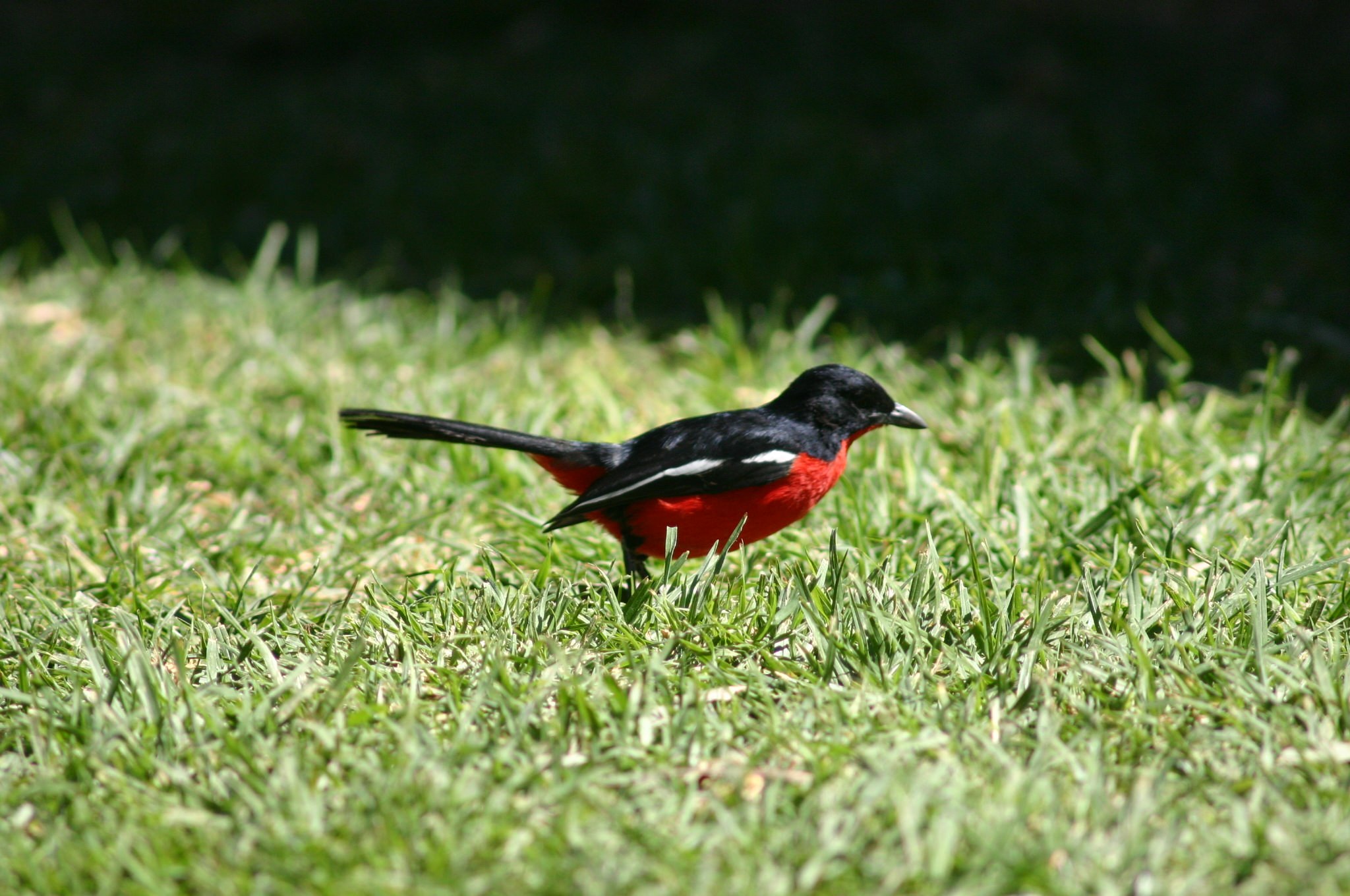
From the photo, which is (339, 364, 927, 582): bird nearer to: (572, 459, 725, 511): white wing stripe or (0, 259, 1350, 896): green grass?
(572, 459, 725, 511): white wing stripe

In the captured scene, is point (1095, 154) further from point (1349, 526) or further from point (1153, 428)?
point (1349, 526)

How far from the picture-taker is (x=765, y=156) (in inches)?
275

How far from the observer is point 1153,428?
392cm

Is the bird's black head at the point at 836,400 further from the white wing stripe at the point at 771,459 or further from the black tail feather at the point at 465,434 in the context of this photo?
the black tail feather at the point at 465,434

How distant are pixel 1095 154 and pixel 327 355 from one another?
15.0ft

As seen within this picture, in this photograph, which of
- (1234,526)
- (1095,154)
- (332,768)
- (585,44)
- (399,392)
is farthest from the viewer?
(585,44)

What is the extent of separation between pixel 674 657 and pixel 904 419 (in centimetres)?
111

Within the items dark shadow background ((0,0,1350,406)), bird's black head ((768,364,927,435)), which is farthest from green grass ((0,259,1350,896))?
dark shadow background ((0,0,1350,406))

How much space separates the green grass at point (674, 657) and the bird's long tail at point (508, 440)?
0.28 metres

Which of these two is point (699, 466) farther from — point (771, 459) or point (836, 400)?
point (836, 400)

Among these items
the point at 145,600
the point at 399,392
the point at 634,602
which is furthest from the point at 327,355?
the point at 634,602

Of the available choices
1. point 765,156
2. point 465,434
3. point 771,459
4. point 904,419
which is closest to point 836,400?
point 904,419

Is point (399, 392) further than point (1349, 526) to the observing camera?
Yes

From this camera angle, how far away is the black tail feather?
312cm
